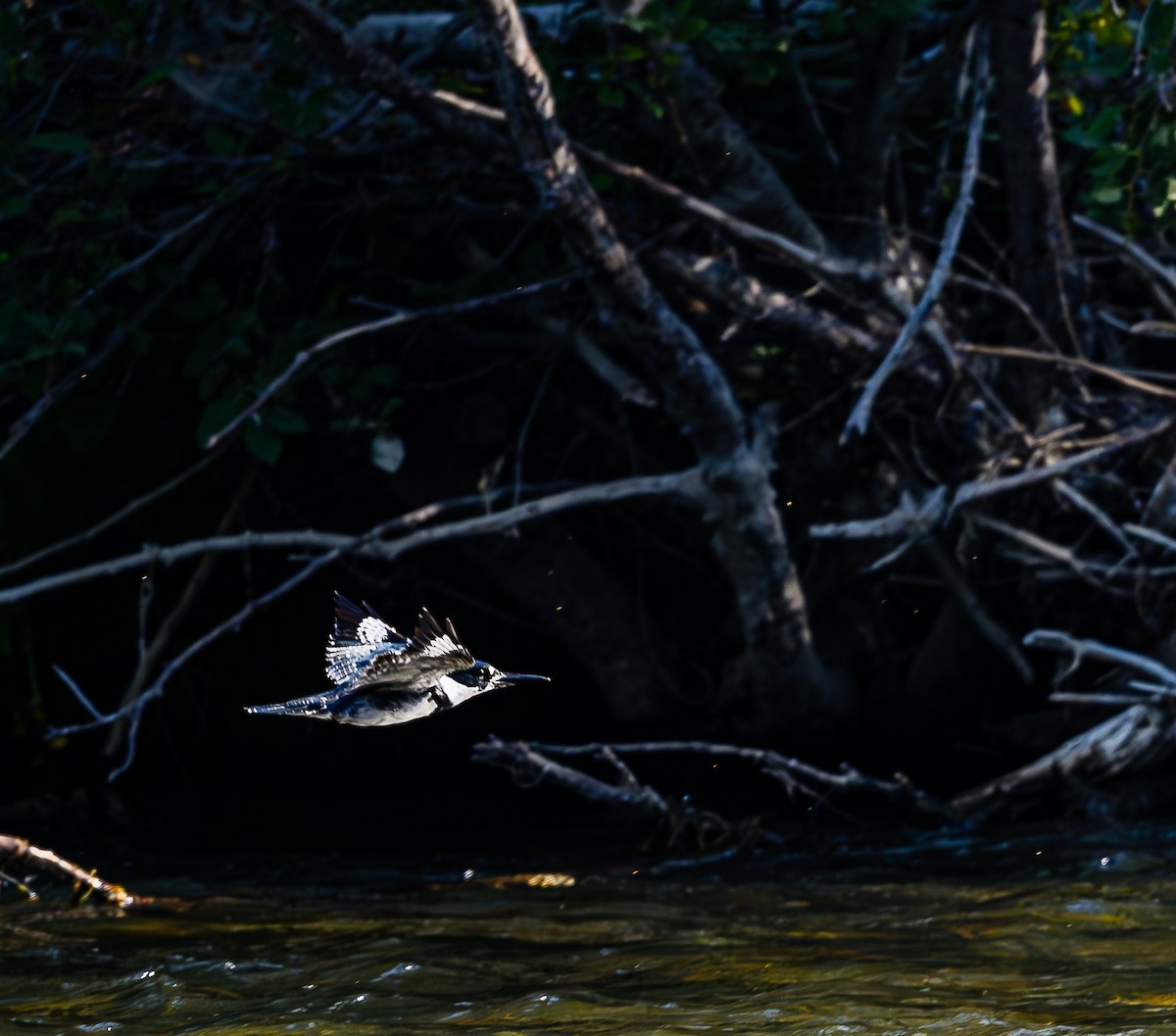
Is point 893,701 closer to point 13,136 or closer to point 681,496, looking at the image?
point 681,496

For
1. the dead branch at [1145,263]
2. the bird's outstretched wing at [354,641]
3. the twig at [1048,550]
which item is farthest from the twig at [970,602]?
the bird's outstretched wing at [354,641]

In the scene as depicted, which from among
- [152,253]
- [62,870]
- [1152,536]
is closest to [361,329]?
[152,253]

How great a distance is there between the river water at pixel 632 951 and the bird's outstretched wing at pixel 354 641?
96cm

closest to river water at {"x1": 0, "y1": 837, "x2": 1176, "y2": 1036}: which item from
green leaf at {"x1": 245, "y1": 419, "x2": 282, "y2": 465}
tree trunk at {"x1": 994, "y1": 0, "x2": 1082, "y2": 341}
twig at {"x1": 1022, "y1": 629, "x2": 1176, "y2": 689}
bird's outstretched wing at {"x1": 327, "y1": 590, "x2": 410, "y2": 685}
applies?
twig at {"x1": 1022, "y1": 629, "x2": 1176, "y2": 689}

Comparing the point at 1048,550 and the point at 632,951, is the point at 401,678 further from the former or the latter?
the point at 1048,550

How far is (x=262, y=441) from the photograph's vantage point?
5188 mm

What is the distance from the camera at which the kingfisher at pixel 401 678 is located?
8.92ft

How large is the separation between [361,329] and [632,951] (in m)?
2.09

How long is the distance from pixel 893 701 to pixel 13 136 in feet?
12.6

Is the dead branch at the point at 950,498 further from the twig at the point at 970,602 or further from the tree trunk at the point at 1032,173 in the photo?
the tree trunk at the point at 1032,173

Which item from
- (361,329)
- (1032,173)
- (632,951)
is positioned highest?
(1032,173)

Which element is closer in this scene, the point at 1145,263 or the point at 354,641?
the point at 354,641

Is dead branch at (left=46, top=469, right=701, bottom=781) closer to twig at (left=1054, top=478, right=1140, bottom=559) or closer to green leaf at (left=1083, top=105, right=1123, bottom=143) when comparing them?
twig at (left=1054, top=478, right=1140, bottom=559)

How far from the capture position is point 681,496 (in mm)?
5680
